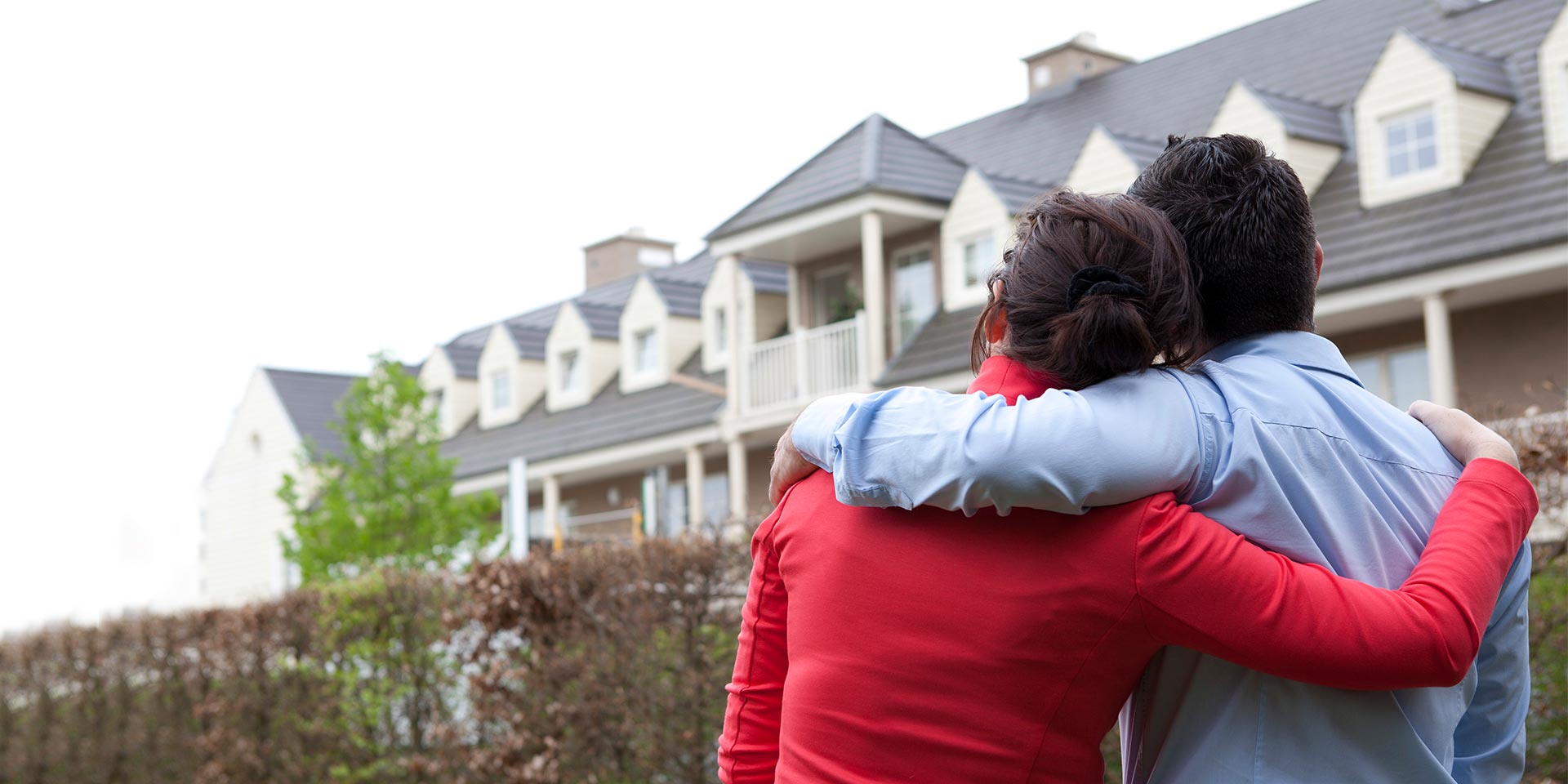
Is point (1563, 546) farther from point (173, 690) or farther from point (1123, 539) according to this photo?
point (173, 690)

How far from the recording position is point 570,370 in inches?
1179

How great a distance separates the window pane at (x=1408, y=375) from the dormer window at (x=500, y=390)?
751 inches

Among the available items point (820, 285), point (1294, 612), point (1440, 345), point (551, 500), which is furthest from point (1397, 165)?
point (1294, 612)

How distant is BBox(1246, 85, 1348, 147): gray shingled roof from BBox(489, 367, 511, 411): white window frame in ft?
58.3

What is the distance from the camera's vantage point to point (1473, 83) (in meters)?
16.1

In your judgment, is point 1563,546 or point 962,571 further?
point 1563,546

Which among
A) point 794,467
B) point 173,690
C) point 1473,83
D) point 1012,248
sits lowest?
point 173,690

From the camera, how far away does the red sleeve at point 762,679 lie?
231 cm

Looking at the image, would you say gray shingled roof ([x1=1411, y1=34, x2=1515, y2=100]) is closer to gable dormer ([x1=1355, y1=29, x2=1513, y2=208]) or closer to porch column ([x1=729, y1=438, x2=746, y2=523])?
gable dormer ([x1=1355, y1=29, x2=1513, y2=208])

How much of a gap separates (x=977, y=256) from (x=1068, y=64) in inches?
251

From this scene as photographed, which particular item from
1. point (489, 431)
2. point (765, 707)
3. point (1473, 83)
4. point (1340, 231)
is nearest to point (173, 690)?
point (765, 707)

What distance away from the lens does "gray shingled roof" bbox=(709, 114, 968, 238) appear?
67.6 ft

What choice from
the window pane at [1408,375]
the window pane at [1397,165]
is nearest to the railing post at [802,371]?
the window pane at [1408,375]

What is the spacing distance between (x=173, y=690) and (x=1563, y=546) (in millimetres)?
9809
